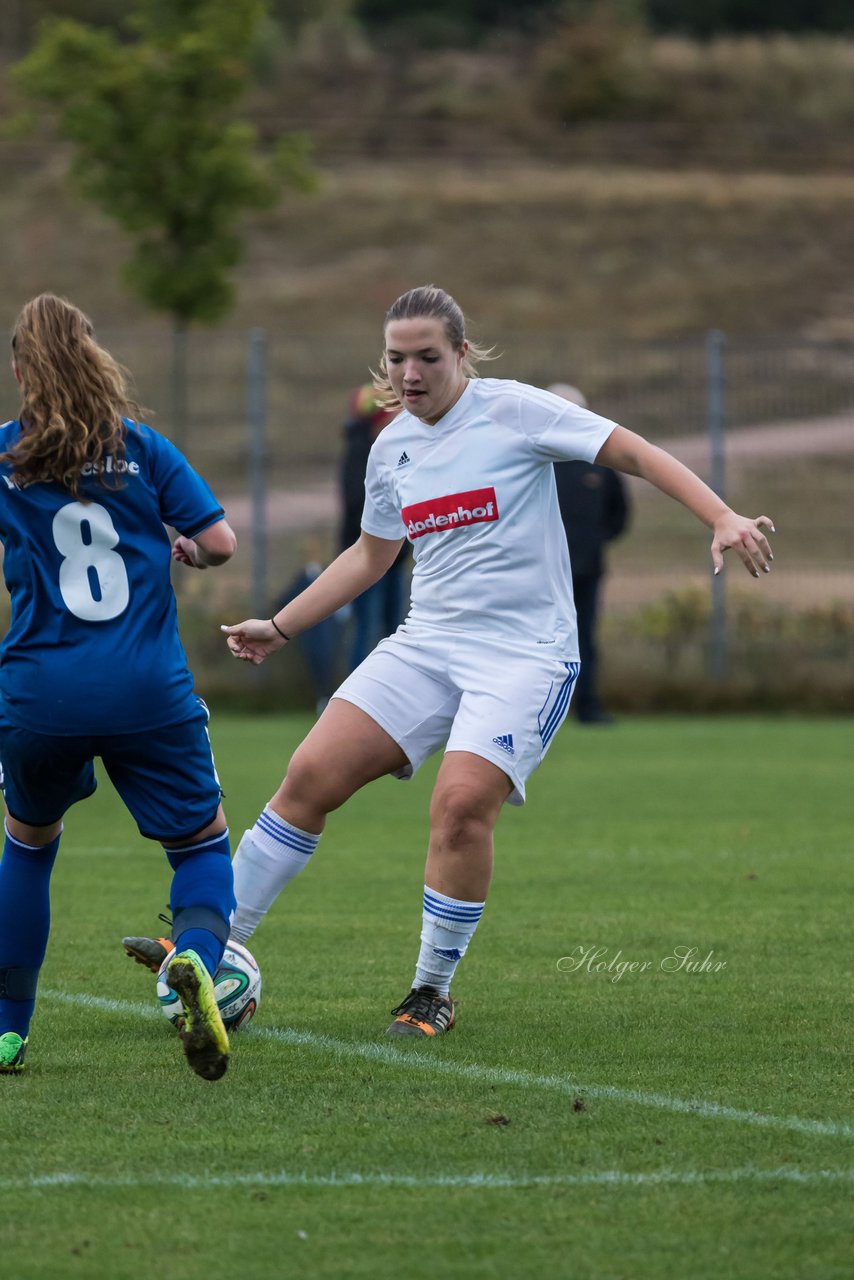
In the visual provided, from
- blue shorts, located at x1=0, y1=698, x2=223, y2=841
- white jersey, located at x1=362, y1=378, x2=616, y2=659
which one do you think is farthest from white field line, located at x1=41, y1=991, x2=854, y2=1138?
white jersey, located at x1=362, y1=378, x2=616, y2=659

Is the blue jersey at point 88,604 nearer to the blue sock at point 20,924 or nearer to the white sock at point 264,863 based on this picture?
the blue sock at point 20,924

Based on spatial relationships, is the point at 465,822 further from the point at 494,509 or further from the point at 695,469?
the point at 695,469

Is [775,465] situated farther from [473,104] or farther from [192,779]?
[473,104]

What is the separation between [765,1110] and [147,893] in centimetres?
398

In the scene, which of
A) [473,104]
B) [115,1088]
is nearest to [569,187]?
[473,104]

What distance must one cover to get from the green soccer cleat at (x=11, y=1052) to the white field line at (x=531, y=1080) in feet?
2.25

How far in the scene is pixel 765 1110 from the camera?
4508mm

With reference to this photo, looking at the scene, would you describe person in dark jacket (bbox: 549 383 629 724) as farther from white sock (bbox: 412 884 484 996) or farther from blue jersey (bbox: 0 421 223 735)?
blue jersey (bbox: 0 421 223 735)

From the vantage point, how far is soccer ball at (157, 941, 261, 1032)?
548 cm

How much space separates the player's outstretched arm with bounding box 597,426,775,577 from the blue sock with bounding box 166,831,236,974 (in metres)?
1.45

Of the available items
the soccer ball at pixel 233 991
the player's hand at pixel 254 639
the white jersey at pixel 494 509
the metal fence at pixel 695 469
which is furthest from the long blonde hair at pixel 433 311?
the metal fence at pixel 695 469

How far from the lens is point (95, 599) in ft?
15.5

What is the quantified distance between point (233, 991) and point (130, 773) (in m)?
0.89

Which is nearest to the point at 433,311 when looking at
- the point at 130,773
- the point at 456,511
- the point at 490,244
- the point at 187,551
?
the point at 456,511
